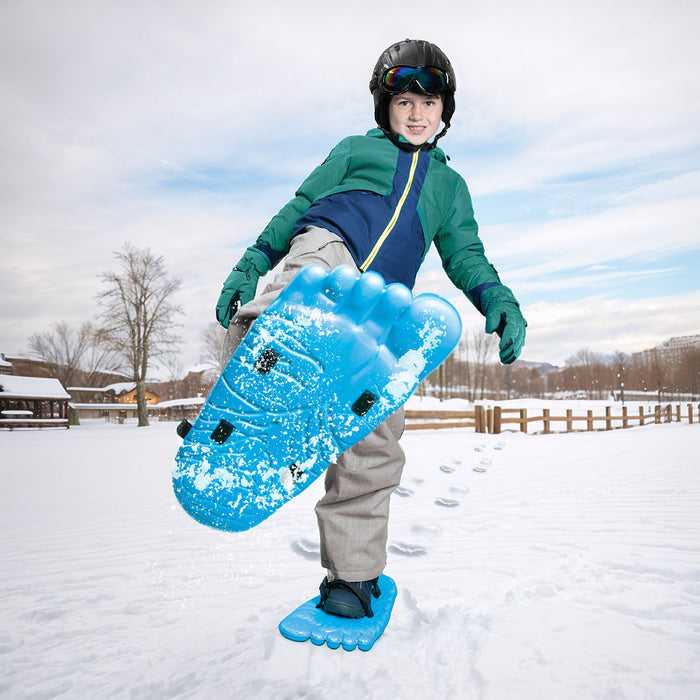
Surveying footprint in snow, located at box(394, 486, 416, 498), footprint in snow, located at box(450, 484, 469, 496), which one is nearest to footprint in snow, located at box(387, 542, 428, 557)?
footprint in snow, located at box(394, 486, 416, 498)

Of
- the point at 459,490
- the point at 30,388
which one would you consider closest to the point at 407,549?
the point at 459,490

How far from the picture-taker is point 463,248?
5.90ft

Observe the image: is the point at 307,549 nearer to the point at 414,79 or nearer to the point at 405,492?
the point at 405,492

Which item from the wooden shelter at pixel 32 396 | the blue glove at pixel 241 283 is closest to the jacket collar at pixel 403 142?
the blue glove at pixel 241 283

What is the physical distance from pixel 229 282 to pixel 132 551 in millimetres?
1592

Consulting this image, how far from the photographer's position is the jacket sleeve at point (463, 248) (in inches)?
69.2

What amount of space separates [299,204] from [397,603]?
1391 mm

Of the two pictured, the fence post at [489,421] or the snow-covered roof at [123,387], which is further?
the snow-covered roof at [123,387]

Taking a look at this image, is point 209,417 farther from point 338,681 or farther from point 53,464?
point 53,464

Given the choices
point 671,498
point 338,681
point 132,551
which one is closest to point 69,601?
point 132,551

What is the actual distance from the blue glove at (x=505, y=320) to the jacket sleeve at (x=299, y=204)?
0.67 metres

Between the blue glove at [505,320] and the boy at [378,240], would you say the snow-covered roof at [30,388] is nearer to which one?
the boy at [378,240]

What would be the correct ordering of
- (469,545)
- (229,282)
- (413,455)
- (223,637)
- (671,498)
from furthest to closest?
(413,455)
(671,498)
(469,545)
(229,282)
(223,637)

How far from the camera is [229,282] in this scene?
152 centimetres
